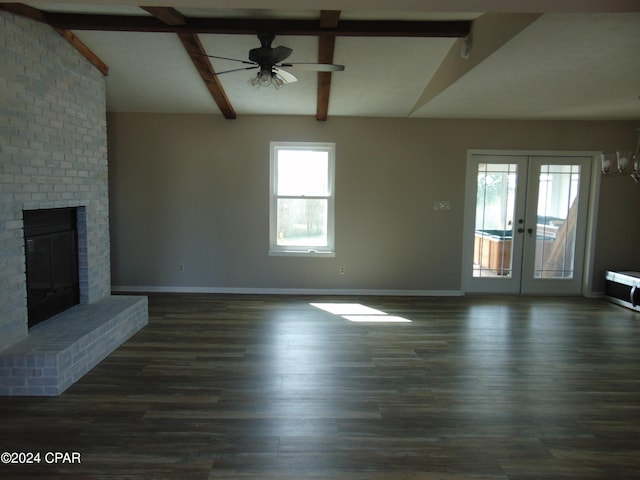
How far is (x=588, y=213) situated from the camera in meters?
5.96

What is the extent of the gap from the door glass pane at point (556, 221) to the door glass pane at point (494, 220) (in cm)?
42

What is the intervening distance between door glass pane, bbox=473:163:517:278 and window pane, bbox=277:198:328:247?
227 centimetres

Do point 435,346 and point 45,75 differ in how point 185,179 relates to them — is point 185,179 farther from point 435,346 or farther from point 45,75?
point 435,346

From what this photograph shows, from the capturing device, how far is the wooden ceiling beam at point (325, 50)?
345 cm

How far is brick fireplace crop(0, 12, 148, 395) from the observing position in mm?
2982

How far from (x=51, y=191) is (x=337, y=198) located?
3.50 m

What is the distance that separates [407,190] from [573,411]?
3.65 m

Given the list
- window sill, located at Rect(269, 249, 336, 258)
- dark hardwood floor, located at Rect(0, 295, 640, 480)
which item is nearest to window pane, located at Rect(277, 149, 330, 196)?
window sill, located at Rect(269, 249, 336, 258)

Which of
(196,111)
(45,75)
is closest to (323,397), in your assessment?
(45,75)

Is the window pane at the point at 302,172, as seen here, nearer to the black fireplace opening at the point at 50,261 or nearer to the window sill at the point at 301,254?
the window sill at the point at 301,254

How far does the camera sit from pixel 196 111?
5.69m

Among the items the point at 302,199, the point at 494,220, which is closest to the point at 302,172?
the point at 302,199

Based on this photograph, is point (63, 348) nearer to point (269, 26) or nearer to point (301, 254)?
point (269, 26)

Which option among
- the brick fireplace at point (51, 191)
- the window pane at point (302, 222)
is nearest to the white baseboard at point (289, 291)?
the window pane at point (302, 222)
